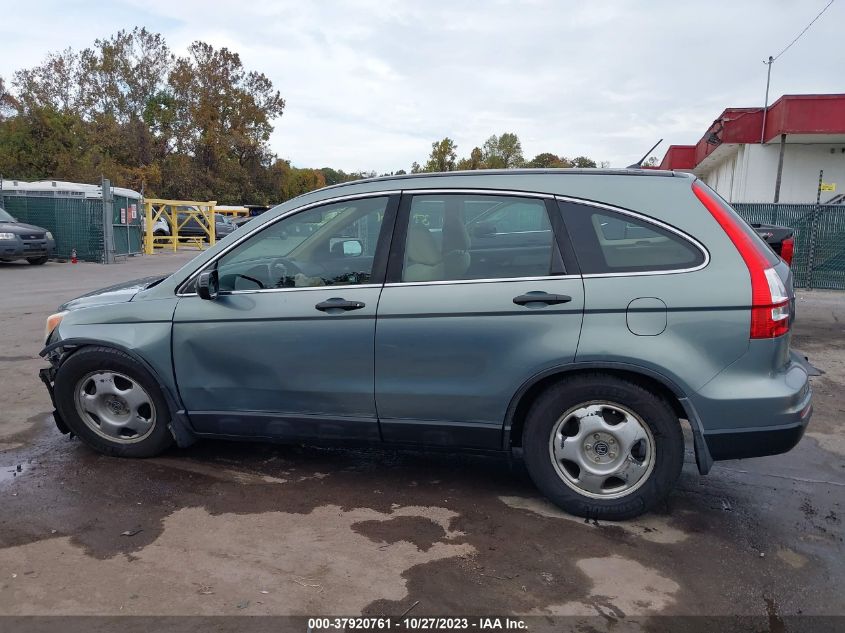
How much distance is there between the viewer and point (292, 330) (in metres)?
3.87

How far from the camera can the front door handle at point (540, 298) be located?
3.50m

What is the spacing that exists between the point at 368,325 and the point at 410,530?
1.09 m

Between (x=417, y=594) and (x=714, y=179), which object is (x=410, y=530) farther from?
(x=714, y=179)

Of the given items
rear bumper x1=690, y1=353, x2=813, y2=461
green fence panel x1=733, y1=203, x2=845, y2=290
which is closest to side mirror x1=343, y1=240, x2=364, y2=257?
rear bumper x1=690, y1=353, x2=813, y2=461

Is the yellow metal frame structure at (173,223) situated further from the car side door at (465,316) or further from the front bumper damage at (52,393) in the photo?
the car side door at (465,316)

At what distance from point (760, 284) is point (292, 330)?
2.41 metres

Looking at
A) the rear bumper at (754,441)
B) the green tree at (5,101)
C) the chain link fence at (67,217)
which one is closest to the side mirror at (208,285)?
the rear bumper at (754,441)

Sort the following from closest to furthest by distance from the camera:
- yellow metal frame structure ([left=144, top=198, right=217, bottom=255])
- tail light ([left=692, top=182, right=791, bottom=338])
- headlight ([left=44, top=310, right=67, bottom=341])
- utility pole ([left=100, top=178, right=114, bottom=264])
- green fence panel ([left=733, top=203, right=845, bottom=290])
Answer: tail light ([left=692, top=182, right=791, bottom=338]), headlight ([left=44, top=310, right=67, bottom=341]), green fence panel ([left=733, top=203, right=845, bottom=290]), utility pole ([left=100, top=178, right=114, bottom=264]), yellow metal frame structure ([left=144, top=198, right=217, bottom=255])

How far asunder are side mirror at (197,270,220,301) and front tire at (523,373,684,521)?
75.8 inches

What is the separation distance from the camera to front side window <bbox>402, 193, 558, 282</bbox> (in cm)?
366

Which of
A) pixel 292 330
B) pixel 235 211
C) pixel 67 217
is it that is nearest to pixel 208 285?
pixel 292 330

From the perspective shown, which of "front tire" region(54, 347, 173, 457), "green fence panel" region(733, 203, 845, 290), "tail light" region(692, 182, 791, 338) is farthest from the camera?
"green fence panel" region(733, 203, 845, 290)

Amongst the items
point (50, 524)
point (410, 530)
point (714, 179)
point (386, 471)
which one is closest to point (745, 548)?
point (410, 530)

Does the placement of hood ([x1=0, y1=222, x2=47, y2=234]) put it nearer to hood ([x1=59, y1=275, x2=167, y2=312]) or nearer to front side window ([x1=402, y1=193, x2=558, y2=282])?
hood ([x1=59, y1=275, x2=167, y2=312])
